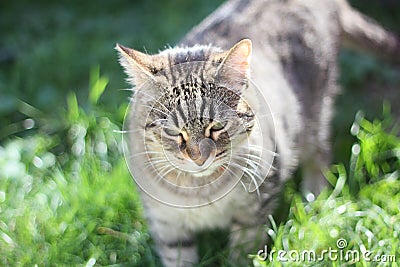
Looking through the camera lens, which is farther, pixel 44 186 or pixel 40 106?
pixel 40 106

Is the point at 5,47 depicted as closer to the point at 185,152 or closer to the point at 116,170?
the point at 116,170

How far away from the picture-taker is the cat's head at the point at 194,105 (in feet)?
7.16

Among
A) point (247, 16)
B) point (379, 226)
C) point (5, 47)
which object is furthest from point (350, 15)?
point (5, 47)

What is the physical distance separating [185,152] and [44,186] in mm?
1073

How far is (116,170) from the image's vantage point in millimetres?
3066

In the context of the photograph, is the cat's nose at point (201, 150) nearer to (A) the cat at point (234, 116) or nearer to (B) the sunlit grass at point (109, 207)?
(A) the cat at point (234, 116)

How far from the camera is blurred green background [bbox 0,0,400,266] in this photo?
9.08 feet

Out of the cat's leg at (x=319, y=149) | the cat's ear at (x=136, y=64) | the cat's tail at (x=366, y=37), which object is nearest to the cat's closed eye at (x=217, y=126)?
the cat's ear at (x=136, y=64)

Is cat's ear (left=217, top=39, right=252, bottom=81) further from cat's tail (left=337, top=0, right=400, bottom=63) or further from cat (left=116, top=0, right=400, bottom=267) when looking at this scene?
cat's tail (left=337, top=0, right=400, bottom=63)

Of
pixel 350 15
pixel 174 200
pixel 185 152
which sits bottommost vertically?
pixel 174 200

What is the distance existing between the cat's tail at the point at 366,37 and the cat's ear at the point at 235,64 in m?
1.01

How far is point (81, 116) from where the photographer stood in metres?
3.38

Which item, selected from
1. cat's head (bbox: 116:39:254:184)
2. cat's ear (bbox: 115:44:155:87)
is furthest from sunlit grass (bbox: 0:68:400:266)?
cat's ear (bbox: 115:44:155:87)

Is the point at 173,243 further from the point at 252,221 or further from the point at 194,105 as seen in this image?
the point at 194,105
